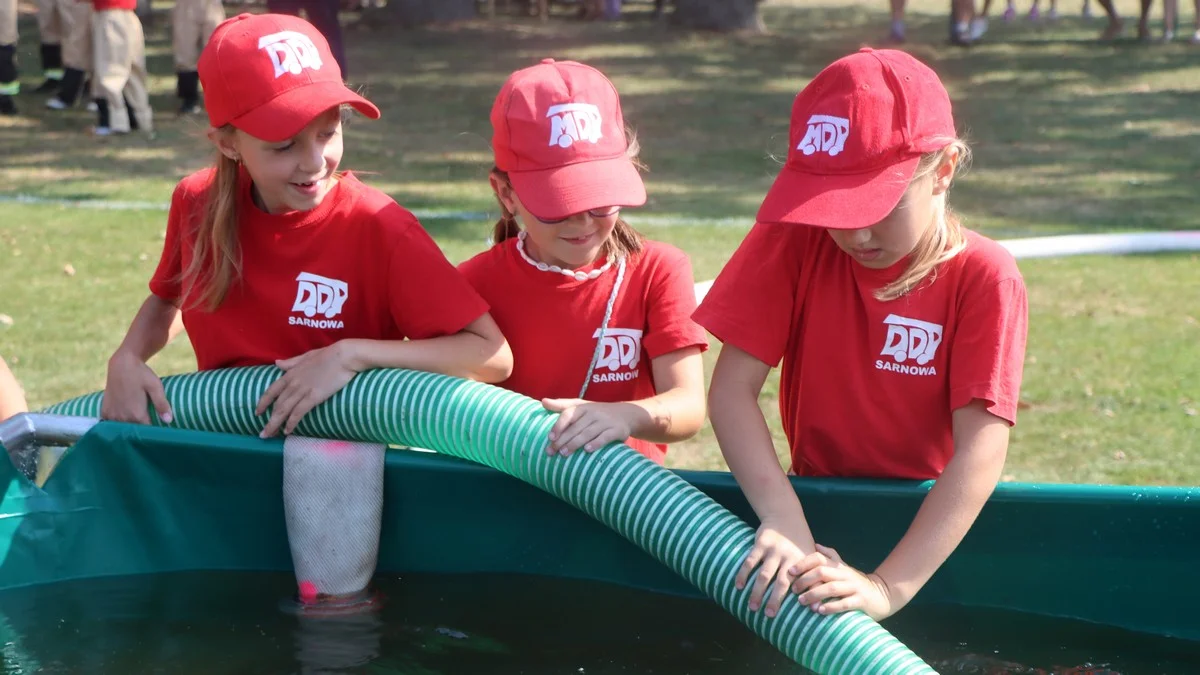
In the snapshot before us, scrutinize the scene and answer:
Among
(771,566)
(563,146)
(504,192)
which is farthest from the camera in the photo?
(504,192)

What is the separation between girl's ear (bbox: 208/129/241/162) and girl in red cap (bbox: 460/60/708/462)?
23.9 inches

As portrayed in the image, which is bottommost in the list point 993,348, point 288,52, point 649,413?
point 649,413

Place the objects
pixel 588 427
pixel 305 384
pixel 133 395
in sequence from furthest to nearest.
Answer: pixel 133 395
pixel 305 384
pixel 588 427

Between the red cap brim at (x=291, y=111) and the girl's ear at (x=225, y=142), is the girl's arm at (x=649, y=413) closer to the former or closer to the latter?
the red cap brim at (x=291, y=111)

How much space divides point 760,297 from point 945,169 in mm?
467

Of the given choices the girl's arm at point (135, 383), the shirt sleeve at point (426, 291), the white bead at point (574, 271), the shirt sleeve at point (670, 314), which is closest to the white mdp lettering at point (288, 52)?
the shirt sleeve at point (426, 291)

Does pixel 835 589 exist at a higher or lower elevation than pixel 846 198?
lower

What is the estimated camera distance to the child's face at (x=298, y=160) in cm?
329

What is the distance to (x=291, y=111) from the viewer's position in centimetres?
320

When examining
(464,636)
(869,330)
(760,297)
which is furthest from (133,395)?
(869,330)

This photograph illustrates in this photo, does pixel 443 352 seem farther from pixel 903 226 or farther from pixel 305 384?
pixel 903 226

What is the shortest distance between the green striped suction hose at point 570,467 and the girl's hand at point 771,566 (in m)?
0.03

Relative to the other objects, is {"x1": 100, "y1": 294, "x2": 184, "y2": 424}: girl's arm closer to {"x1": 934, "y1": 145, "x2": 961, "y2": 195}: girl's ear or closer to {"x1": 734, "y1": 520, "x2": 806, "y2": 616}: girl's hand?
{"x1": 734, "y1": 520, "x2": 806, "y2": 616}: girl's hand

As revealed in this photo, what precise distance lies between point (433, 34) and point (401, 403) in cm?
1592
